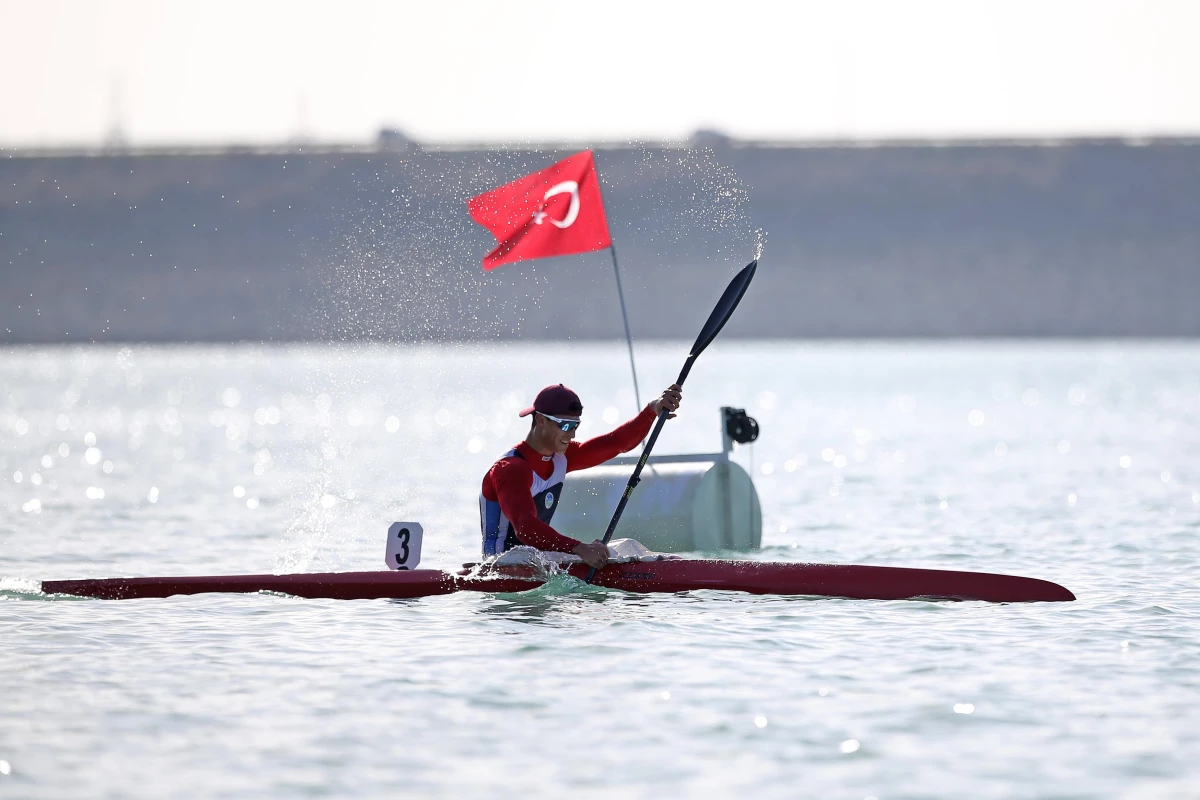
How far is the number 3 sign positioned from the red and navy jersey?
0.57 m

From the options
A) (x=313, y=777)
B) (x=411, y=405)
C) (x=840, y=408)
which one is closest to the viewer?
(x=313, y=777)

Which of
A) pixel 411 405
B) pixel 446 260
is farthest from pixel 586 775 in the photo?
pixel 446 260

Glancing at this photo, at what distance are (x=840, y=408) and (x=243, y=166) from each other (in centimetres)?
4301

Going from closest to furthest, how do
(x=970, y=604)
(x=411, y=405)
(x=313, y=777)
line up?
(x=313, y=777), (x=970, y=604), (x=411, y=405)

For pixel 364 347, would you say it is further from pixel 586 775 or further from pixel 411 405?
pixel 586 775

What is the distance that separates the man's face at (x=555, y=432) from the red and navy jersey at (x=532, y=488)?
141 mm

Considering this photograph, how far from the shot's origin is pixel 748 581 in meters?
9.30

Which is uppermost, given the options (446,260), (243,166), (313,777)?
(243,166)

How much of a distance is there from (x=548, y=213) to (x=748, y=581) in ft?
10.4

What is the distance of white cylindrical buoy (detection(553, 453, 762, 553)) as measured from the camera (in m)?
11.4

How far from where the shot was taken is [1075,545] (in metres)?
12.9

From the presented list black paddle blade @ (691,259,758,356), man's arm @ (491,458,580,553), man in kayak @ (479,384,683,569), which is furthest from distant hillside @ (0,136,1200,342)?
man's arm @ (491,458,580,553)

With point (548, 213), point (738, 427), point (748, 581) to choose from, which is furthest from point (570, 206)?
point (748, 581)

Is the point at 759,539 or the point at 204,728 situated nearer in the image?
the point at 204,728
